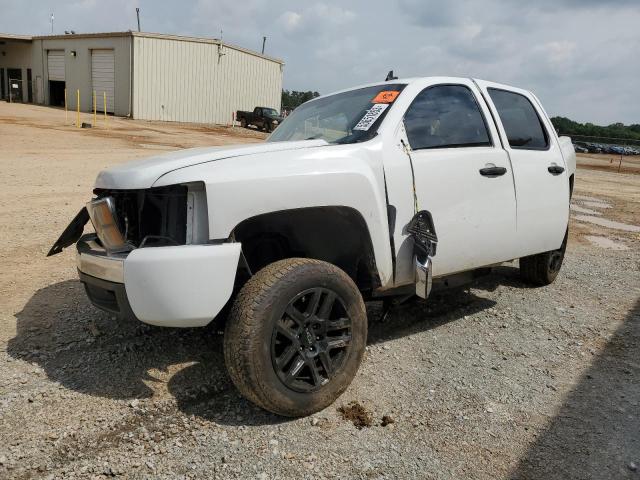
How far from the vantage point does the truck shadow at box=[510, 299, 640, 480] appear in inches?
97.9

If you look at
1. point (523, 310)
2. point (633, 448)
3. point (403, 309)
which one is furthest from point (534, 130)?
point (633, 448)

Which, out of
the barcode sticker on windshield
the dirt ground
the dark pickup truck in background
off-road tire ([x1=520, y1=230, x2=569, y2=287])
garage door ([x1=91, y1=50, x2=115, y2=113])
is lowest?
the dirt ground

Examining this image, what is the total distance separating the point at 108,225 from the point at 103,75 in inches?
1406

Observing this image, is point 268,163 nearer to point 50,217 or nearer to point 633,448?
point 633,448

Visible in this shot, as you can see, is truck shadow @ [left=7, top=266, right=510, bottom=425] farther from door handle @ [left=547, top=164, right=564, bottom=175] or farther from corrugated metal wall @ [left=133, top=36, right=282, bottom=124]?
corrugated metal wall @ [left=133, top=36, right=282, bottom=124]

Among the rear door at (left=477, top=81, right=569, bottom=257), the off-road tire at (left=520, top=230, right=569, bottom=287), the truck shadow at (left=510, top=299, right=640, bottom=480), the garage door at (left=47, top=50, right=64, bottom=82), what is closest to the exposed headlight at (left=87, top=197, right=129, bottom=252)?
the truck shadow at (left=510, top=299, right=640, bottom=480)

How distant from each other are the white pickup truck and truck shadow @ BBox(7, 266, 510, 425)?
19.4 inches

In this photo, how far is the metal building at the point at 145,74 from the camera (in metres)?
32.7

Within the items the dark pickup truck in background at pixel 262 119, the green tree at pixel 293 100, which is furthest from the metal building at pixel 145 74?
the green tree at pixel 293 100

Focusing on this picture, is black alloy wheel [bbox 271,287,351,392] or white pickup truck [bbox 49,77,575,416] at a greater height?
white pickup truck [bbox 49,77,575,416]

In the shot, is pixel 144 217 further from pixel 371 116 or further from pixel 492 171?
pixel 492 171

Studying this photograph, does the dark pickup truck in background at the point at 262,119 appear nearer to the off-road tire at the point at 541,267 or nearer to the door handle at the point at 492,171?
the off-road tire at the point at 541,267

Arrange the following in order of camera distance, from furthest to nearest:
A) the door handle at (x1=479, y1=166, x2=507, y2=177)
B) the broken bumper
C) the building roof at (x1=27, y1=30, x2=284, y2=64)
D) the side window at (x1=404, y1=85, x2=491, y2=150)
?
the building roof at (x1=27, y1=30, x2=284, y2=64), the door handle at (x1=479, y1=166, x2=507, y2=177), the side window at (x1=404, y1=85, x2=491, y2=150), the broken bumper

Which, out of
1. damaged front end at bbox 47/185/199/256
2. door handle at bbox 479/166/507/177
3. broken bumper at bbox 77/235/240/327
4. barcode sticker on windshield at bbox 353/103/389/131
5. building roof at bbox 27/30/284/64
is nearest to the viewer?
broken bumper at bbox 77/235/240/327
